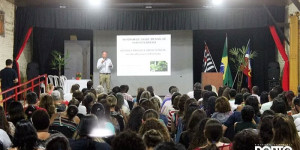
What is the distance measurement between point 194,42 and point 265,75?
8.63ft

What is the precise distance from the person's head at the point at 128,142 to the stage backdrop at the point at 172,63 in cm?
1100

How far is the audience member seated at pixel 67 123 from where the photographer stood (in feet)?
14.3

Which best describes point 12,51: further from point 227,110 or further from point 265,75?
point 227,110

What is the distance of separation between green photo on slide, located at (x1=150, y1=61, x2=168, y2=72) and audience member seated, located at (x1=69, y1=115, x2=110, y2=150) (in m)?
10.1

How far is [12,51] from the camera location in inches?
484

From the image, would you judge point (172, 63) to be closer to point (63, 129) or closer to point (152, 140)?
point (63, 129)

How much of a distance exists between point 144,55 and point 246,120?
9.23 meters

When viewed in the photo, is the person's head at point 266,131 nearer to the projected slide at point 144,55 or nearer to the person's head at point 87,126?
the person's head at point 87,126

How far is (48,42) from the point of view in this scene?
14141 millimetres

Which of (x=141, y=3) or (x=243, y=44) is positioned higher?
(x=141, y=3)

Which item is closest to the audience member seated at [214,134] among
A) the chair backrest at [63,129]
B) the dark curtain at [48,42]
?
the chair backrest at [63,129]

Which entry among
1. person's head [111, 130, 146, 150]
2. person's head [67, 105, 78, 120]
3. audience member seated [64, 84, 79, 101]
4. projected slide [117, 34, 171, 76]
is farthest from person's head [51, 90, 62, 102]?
projected slide [117, 34, 171, 76]

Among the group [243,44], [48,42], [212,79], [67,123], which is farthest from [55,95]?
[243,44]

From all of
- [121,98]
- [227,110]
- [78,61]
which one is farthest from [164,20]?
[227,110]
